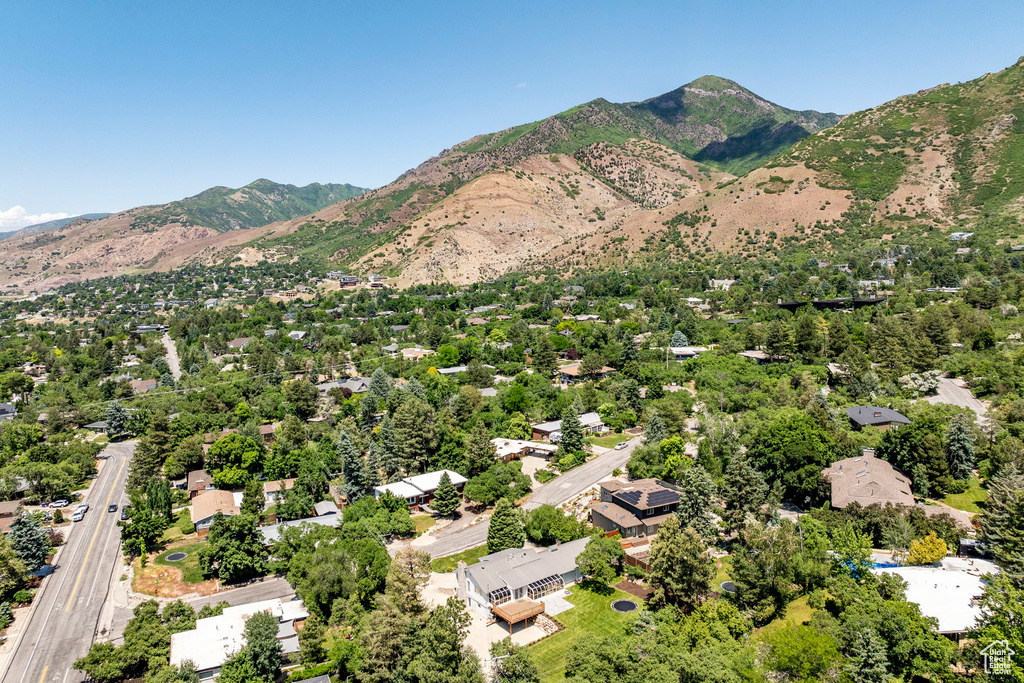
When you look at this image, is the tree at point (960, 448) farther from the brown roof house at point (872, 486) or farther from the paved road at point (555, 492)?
the paved road at point (555, 492)

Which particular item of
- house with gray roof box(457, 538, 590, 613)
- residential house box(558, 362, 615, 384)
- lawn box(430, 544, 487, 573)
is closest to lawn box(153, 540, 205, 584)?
lawn box(430, 544, 487, 573)

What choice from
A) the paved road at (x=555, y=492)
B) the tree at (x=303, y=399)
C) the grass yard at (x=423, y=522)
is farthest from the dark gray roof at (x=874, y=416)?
the tree at (x=303, y=399)

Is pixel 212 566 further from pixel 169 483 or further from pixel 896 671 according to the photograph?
pixel 896 671

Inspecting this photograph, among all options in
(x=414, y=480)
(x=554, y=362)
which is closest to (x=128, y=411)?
(x=414, y=480)

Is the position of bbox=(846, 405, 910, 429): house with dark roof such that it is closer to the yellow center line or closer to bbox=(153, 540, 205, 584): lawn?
bbox=(153, 540, 205, 584): lawn

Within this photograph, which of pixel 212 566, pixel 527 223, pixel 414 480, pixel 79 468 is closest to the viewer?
pixel 212 566

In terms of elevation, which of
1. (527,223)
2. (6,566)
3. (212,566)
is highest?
(527,223)
